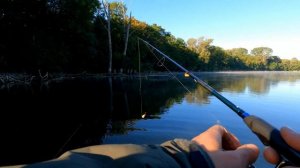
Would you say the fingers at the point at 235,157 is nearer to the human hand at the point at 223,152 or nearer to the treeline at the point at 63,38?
the human hand at the point at 223,152

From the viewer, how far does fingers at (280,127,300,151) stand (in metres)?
1.22

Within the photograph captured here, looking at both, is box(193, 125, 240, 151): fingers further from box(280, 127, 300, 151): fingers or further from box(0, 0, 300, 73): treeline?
box(0, 0, 300, 73): treeline

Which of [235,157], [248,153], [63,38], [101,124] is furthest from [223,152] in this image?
[63,38]

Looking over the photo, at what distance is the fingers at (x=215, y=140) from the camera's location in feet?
4.13

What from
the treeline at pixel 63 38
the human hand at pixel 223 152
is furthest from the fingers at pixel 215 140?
the treeline at pixel 63 38

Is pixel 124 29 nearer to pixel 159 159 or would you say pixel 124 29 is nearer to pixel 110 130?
pixel 110 130

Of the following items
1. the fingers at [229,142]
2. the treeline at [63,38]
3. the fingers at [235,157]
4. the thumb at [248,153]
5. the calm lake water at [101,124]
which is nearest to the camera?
the fingers at [235,157]

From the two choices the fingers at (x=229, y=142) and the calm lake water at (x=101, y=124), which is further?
the calm lake water at (x=101, y=124)

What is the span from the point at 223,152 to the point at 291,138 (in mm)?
273

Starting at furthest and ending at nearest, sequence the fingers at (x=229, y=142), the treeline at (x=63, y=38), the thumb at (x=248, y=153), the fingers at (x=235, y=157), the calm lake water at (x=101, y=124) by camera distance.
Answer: the treeline at (x=63, y=38), the calm lake water at (x=101, y=124), the fingers at (x=229, y=142), the thumb at (x=248, y=153), the fingers at (x=235, y=157)

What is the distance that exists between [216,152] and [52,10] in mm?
39990

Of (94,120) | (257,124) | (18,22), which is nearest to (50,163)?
(257,124)

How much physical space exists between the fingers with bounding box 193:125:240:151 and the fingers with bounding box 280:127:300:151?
0.81ft

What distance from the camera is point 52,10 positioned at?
3834 centimetres
